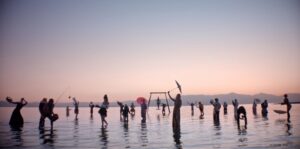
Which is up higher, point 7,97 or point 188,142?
point 7,97

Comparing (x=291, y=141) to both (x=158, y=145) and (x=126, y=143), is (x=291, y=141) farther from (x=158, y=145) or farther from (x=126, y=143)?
(x=126, y=143)

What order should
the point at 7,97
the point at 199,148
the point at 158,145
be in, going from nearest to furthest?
the point at 199,148 < the point at 158,145 < the point at 7,97

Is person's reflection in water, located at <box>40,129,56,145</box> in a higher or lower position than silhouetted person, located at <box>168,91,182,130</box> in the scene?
lower

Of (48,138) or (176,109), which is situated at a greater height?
(176,109)

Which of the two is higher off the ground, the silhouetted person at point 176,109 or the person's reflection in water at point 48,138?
the silhouetted person at point 176,109

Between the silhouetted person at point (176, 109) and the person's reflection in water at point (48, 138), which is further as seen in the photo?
the silhouetted person at point (176, 109)

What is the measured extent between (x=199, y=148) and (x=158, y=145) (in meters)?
1.94

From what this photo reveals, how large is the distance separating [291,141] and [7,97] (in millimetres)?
20252

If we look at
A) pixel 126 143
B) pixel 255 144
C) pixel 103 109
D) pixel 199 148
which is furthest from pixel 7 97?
pixel 255 144

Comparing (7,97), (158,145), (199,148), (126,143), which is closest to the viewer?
(199,148)

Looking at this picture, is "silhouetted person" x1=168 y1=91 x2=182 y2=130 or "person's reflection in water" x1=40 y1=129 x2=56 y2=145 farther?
"silhouetted person" x1=168 y1=91 x2=182 y2=130

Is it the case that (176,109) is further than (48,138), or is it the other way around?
(176,109)

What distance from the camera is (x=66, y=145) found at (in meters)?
15.4

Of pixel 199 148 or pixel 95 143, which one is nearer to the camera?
pixel 199 148
